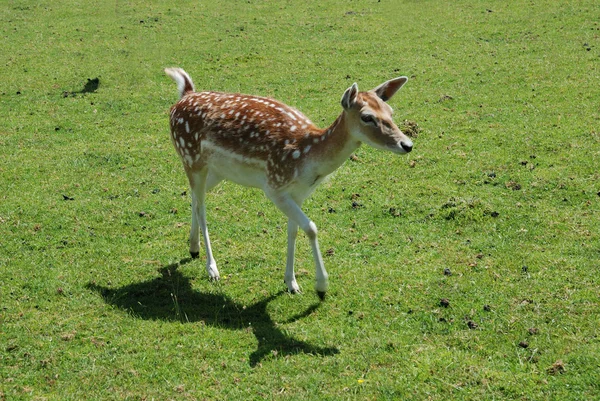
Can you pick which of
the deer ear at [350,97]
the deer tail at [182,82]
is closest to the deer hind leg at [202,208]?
the deer tail at [182,82]

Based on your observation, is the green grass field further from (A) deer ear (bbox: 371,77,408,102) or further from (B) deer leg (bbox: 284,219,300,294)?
(A) deer ear (bbox: 371,77,408,102)

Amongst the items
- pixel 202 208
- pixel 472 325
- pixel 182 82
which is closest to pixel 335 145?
pixel 202 208

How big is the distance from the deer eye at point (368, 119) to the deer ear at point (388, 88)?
1.70 feet

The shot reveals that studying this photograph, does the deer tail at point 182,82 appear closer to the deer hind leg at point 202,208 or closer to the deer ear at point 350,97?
the deer hind leg at point 202,208

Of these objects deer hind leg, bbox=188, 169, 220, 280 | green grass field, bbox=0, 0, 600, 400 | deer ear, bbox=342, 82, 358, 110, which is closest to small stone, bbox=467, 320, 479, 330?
green grass field, bbox=0, 0, 600, 400

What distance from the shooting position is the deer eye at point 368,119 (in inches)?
240

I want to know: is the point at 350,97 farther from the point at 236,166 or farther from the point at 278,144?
the point at 236,166

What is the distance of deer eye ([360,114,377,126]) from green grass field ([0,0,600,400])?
192cm

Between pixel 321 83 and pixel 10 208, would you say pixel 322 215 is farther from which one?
pixel 321 83

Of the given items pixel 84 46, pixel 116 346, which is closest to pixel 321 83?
pixel 84 46

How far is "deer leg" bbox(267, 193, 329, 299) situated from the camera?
6484 mm

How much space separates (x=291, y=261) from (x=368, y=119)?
6.06 feet

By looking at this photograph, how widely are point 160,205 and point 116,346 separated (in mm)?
3567

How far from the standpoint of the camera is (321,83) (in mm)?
14500
